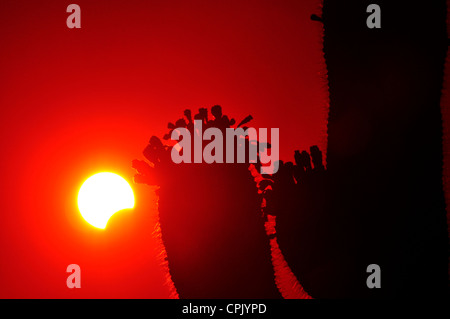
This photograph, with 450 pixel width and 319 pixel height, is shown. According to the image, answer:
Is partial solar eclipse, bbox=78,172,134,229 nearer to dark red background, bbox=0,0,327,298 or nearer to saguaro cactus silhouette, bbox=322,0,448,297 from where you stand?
dark red background, bbox=0,0,327,298

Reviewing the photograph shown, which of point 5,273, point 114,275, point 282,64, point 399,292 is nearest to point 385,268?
point 399,292

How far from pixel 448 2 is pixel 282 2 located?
595 mm

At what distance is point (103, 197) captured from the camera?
1017mm

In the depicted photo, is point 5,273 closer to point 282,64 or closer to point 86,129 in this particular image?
point 86,129

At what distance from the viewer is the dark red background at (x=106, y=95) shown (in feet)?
→ 3.75

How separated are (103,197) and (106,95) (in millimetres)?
346

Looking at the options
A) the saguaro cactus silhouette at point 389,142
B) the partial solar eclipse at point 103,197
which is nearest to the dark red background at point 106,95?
the partial solar eclipse at point 103,197

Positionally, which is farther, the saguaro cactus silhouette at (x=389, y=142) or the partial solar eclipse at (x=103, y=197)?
the partial solar eclipse at (x=103, y=197)

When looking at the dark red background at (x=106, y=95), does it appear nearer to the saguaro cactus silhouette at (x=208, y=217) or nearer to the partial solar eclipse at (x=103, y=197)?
the partial solar eclipse at (x=103, y=197)

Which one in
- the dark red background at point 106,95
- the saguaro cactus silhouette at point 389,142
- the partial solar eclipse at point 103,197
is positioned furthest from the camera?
the dark red background at point 106,95

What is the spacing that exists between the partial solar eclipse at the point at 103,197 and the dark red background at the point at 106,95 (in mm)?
76

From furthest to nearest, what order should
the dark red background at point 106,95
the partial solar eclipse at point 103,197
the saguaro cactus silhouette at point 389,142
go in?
the dark red background at point 106,95 → the partial solar eclipse at point 103,197 → the saguaro cactus silhouette at point 389,142

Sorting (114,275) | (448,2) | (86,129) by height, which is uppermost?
(448,2)

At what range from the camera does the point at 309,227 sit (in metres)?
0.63
